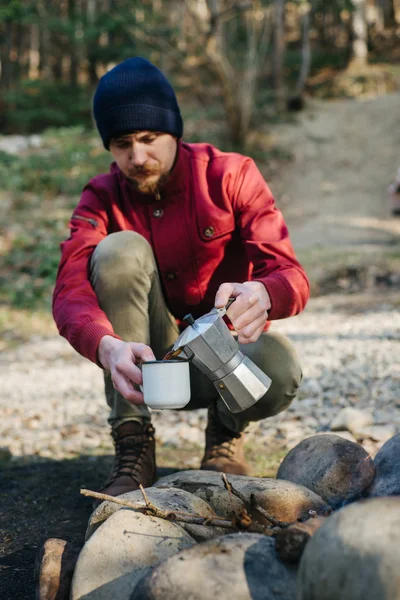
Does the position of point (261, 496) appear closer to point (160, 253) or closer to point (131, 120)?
point (160, 253)

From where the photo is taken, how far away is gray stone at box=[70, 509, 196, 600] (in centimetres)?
158

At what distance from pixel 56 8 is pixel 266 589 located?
23.3 metres

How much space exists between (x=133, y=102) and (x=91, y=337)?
100cm


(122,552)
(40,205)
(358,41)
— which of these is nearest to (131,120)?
(122,552)

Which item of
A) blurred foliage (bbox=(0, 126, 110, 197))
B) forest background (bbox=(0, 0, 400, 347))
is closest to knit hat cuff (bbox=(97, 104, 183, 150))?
forest background (bbox=(0, 0, 400, 347))

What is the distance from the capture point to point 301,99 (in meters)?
18.4

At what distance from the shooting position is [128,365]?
6.68ft

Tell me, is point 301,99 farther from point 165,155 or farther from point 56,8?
point 165,155

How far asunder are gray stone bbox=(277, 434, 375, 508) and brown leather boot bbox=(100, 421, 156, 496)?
1.82ft

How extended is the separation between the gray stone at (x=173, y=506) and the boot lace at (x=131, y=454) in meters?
0.52

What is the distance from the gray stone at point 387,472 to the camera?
1970mm

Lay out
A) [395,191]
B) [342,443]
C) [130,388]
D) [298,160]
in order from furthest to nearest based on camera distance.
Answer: [298,160], [395,191], [342,443], [130,388]

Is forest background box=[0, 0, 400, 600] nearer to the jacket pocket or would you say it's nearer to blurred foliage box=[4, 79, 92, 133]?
blurred foliage box=[4, 79, 92, 133]

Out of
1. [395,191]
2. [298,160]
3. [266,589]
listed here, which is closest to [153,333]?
[266,589]
